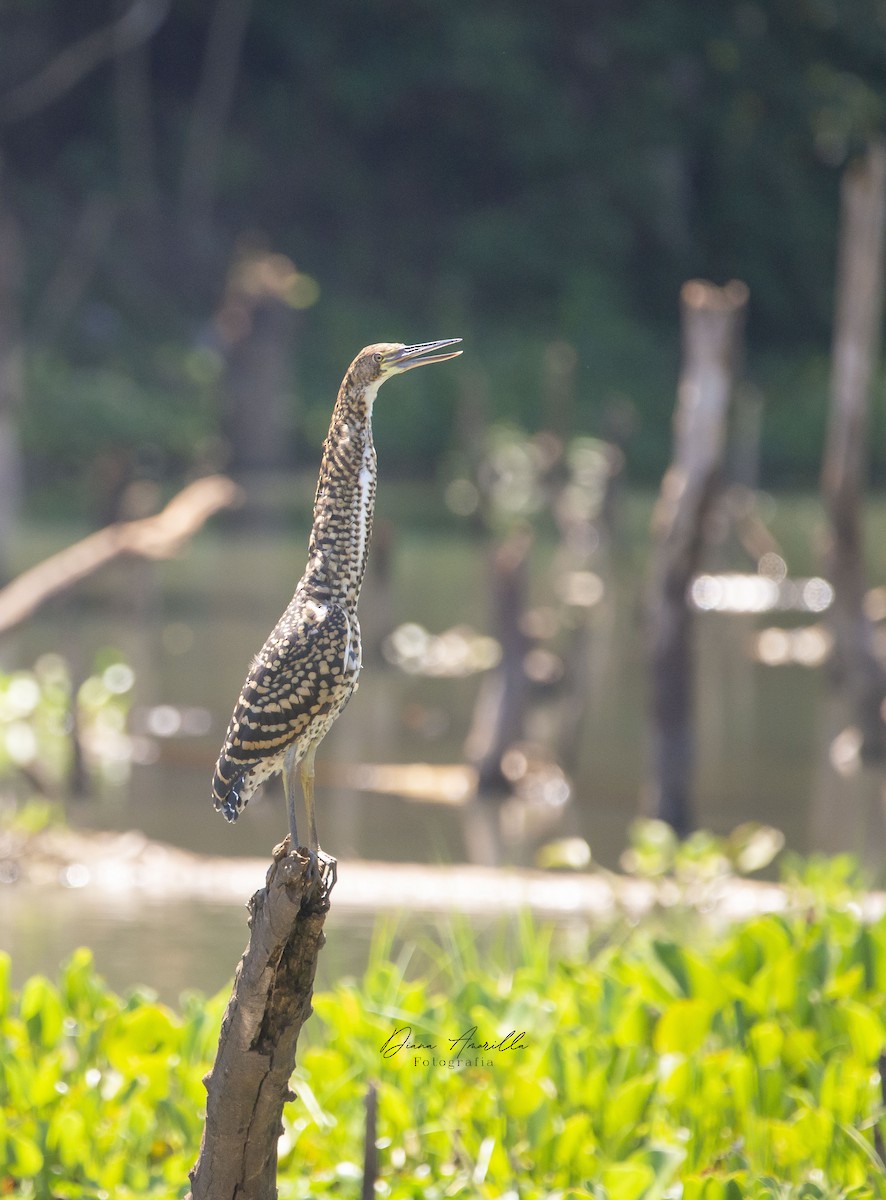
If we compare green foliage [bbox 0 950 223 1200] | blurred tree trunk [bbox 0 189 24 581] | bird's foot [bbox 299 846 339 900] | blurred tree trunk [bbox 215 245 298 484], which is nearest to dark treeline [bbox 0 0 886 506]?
blurred tree trunk [bbox 215 245 298 484]

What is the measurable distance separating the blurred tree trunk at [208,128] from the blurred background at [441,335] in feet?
0.23

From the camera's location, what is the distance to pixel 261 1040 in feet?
11.3

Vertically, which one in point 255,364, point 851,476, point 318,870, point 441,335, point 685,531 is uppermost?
point 441,335

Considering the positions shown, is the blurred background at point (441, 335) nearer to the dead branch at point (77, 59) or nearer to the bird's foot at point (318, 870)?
the dead branch at point (77, 59)

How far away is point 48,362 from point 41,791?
21.9 m

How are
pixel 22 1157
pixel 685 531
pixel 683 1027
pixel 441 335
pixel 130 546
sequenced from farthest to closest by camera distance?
pixel 441 335
pixel 685 531
pixel 130 546
pixel 683 1027
pixel 22 1157

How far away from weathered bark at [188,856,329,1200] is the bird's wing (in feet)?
0.74

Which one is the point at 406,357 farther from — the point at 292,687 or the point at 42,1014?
the point at 42,1014

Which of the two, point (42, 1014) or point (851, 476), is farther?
point (851, 476)

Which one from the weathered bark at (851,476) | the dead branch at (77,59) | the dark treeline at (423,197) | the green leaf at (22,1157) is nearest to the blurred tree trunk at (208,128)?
the dark treeline at (423,197)

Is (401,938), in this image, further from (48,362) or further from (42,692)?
(48,362)

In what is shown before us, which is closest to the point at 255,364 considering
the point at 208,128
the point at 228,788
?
the point at 208,128

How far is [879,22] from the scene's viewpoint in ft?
52.1

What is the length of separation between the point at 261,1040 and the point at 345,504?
1039 mm
